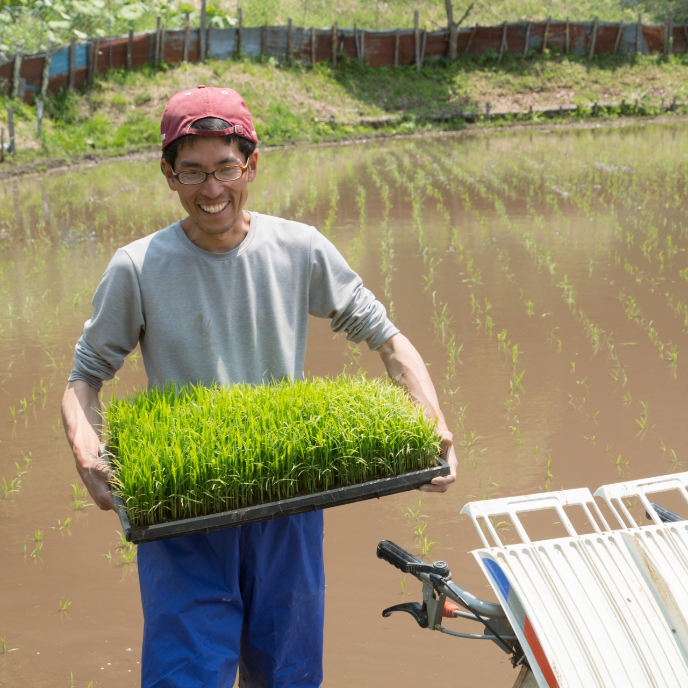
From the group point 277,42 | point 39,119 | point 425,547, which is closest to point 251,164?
point 425,547

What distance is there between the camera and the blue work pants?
5.39ft

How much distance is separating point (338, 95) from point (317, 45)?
2.17 meters

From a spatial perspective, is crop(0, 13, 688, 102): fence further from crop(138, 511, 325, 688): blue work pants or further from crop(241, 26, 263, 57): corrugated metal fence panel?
crop(138, 511, 325, 688): blue work pants

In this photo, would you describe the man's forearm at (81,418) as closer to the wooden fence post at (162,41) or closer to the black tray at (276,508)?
the black tray at (276,508)

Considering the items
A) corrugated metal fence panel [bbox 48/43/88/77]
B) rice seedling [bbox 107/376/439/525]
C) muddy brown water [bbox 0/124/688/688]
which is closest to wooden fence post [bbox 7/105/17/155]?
muddy brown water [bbox 0/124/688/688]

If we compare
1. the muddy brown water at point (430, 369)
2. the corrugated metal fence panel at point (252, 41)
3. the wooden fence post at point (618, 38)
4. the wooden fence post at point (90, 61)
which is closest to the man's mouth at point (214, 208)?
the muddy brown water at point (430, 369)

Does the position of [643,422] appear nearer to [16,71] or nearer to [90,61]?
[16,71]

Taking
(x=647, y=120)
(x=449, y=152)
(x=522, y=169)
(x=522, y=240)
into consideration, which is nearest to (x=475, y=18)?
(x=647, y=120)

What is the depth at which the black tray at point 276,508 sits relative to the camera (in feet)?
5.15

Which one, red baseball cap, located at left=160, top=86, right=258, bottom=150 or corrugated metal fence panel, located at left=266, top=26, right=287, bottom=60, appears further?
corrugated metal fence panel, located at left=266, top=26, right=287, bottom=60

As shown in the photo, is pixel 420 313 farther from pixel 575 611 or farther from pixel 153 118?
pixel 153 118

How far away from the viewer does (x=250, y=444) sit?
177cm

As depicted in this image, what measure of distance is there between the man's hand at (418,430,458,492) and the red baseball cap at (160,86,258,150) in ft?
2.73

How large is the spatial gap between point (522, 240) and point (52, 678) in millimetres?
6375
